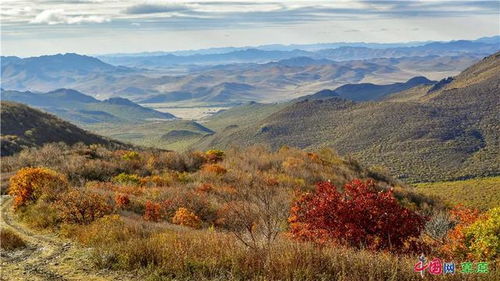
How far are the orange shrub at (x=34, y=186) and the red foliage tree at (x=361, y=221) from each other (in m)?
9.82

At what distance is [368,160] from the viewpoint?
117m

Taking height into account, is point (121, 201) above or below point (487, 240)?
below

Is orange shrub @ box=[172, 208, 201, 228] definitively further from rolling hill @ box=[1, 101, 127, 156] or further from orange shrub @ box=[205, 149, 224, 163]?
rolling hill @ box=[1, 101, 127, 156]

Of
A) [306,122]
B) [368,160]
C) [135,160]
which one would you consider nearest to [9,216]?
[135,160]

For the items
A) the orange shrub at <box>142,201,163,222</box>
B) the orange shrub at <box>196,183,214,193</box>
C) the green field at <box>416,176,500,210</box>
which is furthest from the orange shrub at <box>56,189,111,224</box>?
the green field at <box>416,176,500,210</box>

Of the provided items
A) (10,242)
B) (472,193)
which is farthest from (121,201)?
(472,193)

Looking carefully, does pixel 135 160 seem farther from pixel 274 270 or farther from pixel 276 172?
pixel 274 270

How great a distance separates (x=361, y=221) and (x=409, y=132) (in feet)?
432

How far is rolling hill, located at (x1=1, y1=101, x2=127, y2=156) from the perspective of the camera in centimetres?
9519

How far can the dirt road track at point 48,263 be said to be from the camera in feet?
30.7

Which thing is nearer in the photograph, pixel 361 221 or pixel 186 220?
Result: pixel 361 221

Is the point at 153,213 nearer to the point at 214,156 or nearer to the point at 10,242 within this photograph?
the point at 10,242

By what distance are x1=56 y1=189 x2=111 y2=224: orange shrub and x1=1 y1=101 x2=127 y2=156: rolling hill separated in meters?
77.3

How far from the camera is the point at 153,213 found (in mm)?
19828
